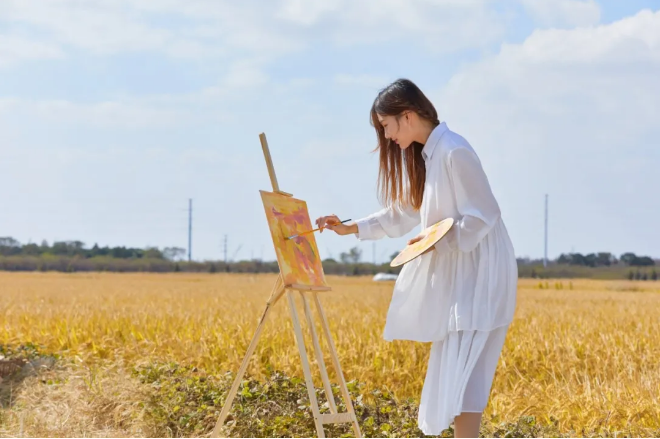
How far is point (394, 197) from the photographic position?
4051mm

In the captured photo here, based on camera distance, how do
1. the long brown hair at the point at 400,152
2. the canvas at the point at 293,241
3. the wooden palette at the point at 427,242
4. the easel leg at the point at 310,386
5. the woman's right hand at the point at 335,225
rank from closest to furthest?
the wooden palette at the point at 427,242 → the long brown hair at the point at 400,152 → the easel leg at the point at 310,386 → the canvas at the point at 293,241 → the woman's right hand at the point at 335,225

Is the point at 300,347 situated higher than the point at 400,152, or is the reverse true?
the point at 400,152

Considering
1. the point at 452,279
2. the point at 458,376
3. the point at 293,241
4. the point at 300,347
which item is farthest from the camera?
the point at 293,241

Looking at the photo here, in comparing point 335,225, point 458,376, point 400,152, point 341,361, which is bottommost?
point 341,361

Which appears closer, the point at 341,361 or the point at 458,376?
the point at 458,376

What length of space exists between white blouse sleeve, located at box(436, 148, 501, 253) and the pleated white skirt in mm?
417

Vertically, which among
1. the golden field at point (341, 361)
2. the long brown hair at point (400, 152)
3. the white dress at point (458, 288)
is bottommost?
the golden field at point (341, 361)

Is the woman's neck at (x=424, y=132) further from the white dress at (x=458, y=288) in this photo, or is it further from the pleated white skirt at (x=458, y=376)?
the pleated white skirt at (x=458, y=376)

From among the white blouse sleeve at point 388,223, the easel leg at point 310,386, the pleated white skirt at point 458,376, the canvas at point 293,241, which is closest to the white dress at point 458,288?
the pleated white skirt at point 458,376

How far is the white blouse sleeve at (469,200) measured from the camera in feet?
11.4

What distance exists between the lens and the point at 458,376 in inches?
137

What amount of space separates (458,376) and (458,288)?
396 mm

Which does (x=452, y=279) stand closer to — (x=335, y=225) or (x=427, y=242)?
(x=427, y=242)

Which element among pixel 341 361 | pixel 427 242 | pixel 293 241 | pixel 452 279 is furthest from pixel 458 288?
pixel 341 361
